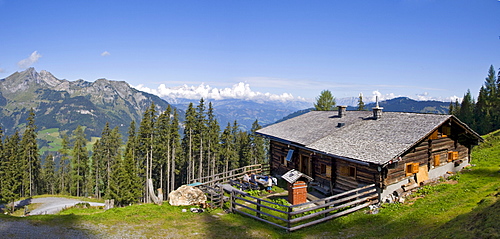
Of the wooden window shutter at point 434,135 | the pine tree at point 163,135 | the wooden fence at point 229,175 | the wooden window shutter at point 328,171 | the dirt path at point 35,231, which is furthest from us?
the pine tree at point 163,135

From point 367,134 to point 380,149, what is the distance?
10.6 feet

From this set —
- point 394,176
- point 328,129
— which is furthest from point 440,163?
point 328,129

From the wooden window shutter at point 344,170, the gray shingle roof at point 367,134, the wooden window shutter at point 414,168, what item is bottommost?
the wooden window shutter at point 344,170

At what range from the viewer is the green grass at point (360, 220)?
40.3ft

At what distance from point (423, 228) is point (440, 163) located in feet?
39.1

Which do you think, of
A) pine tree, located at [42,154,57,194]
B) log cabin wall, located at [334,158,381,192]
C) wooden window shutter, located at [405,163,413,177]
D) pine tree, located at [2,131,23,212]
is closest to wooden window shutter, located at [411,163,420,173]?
wooden window shutter, located at [405,163,413,177]

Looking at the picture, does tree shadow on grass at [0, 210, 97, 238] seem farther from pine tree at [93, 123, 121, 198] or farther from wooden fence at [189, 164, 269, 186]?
pine tree at [93, 123, 121, 198]

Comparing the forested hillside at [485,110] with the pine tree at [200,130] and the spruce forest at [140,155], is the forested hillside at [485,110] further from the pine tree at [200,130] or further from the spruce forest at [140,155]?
the pine tree at [200,130]

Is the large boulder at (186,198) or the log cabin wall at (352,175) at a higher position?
the log cabin wall at (352,175)

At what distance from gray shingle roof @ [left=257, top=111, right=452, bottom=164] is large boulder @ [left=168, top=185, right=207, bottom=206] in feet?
29.8

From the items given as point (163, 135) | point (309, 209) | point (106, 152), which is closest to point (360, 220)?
point (309, 209)

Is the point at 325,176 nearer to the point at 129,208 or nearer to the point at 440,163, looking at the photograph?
the point at 440,163

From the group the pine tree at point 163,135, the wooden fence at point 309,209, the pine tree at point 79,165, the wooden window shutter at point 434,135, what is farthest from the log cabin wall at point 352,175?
the pine tree at point 79,165

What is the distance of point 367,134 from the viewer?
2156 centimetres
